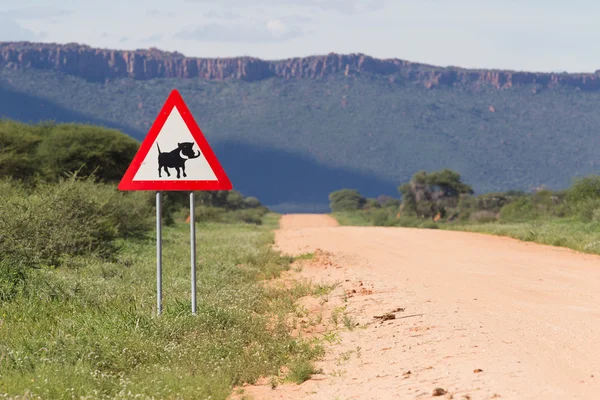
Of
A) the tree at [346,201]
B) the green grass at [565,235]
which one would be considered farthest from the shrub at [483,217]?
the tree at [346,201]

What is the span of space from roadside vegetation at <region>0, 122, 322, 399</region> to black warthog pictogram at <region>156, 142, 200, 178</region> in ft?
4.96

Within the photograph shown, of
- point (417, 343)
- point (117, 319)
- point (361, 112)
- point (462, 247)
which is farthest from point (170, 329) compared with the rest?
point (361, 112)

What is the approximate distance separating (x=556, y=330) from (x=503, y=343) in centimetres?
89

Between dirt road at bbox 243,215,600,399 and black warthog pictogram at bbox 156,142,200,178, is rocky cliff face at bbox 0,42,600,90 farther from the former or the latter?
black warthog pictogram at bbox 156,142,200,178

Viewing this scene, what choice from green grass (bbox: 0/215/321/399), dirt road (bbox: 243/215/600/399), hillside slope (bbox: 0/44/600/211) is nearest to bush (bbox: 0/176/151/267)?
green grass (bbox: 0/215/321/399)

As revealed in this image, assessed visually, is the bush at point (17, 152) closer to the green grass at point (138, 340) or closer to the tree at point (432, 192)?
the green grass at point (138, 340)

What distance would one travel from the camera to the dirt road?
252 inches

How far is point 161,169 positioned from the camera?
9.05 m

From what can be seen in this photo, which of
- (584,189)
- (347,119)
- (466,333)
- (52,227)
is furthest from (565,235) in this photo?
(347,119)

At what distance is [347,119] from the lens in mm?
125375

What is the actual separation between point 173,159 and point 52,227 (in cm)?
749

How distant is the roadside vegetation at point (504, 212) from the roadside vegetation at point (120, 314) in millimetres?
8145

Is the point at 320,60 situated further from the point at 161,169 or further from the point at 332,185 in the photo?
the point at 161,169

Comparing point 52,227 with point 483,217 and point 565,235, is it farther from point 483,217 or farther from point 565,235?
point 483,217
